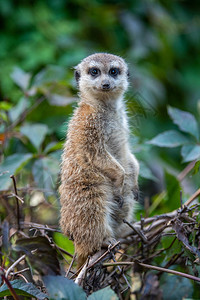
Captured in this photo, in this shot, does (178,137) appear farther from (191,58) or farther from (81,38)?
(191,58)

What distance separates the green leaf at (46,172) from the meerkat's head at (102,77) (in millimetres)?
567

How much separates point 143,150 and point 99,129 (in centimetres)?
62

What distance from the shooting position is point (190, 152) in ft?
8.52

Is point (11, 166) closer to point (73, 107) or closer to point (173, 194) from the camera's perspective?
point (73, 107)

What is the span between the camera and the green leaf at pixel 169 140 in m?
2.69

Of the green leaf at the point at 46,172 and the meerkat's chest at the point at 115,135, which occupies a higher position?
the meerkat's chest at the point at 115,135

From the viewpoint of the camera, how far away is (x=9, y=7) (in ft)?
17.7

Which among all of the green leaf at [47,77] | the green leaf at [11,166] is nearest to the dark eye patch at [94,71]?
the green leaf at [47,77]

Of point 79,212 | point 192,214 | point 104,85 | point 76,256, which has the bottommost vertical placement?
point 76,256

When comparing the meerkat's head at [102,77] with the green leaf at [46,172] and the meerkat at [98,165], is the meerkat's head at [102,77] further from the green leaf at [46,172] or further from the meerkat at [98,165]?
the green leaf at [46,172]

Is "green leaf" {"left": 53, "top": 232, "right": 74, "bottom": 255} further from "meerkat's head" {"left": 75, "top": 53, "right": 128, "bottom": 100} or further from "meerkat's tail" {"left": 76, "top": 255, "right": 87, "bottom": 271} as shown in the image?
"meerkat's head" {"left": 75, "top": 53, "right": 128, "bottom": 100}

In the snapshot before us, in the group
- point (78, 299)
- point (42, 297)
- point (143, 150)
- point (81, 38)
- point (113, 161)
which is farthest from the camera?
point (81, 38)

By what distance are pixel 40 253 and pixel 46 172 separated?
32.5 inches

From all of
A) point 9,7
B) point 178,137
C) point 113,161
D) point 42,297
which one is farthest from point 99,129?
point 9,7
